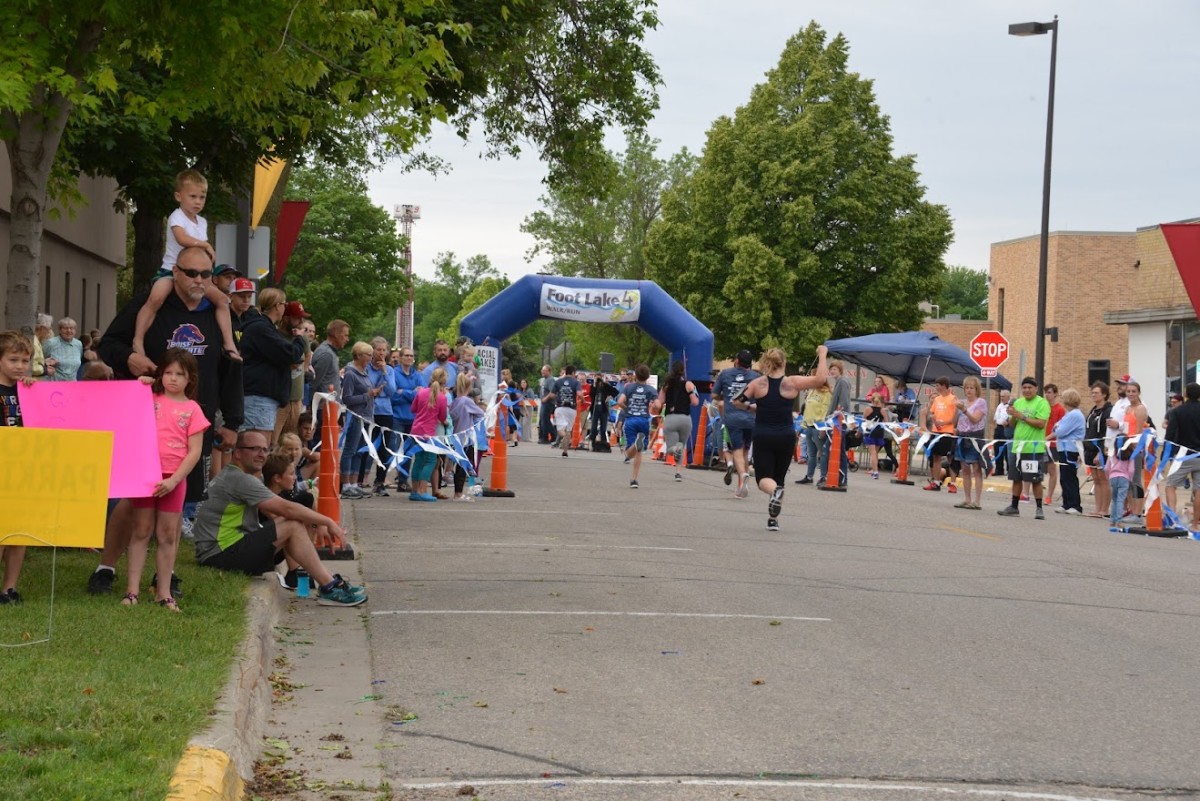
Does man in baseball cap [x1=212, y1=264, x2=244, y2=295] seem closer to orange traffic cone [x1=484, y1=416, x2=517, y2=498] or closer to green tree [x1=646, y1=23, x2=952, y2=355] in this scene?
orange traffic cone [x1=484, y1=416, x2=517, y2=498]

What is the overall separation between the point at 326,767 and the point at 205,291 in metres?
4.38

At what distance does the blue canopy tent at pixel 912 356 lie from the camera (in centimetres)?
3244

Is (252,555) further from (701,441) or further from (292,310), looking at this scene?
(701,441)

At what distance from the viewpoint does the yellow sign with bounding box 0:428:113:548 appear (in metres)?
7.17

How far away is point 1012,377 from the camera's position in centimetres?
5938

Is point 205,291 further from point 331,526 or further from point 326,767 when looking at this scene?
point 326,767

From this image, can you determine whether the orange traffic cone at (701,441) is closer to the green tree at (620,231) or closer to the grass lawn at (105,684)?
the grass lawn at (105,684)

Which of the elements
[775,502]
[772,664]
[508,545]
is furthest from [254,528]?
[775,502]

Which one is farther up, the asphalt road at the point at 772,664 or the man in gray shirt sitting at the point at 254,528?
the man in gray shirt sitting at the point at 254,528

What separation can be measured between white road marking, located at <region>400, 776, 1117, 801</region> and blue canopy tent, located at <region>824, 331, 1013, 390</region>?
86.4ft

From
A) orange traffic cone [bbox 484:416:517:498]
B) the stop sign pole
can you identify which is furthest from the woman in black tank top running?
the stop sign pole

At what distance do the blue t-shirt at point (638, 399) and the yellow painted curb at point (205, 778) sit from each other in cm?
2097

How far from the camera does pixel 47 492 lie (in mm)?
7207

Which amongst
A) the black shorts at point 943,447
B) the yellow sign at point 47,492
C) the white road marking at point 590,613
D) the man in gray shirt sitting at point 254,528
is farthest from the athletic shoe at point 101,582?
the black shorts at point 943,447
